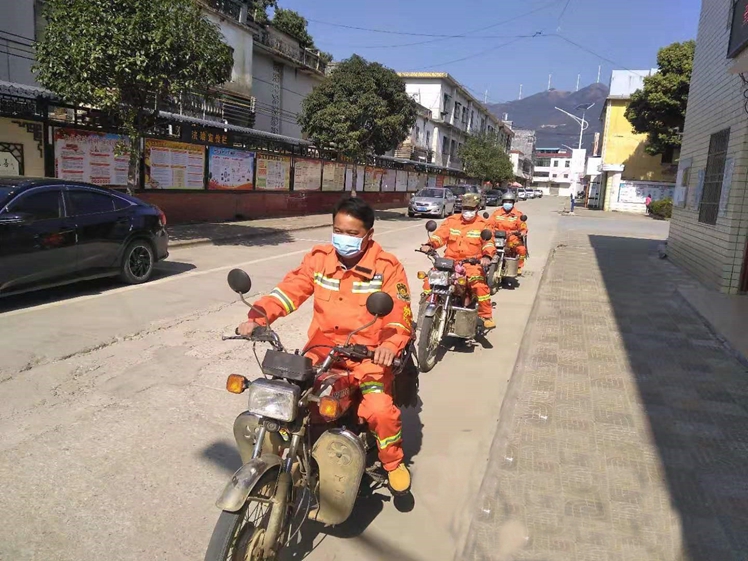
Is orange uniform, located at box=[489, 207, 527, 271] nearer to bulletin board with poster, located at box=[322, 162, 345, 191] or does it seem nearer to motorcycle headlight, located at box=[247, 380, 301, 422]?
motorcycle headlight, located at box=[247, 380, 301, 422]

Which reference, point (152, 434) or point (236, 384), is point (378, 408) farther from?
point (152, 434)

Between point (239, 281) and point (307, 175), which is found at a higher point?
point (307, 175)

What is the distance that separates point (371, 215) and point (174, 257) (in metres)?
9.59

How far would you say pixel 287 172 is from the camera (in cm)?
2266

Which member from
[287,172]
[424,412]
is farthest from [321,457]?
[287,172]

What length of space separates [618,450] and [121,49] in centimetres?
1058

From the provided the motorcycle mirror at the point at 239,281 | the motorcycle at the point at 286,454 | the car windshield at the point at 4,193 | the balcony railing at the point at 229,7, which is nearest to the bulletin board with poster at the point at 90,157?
the car windshield at the point at 4,193

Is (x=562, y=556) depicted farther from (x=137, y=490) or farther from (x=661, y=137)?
(x=661, y=137)

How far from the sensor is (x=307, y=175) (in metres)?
24.3

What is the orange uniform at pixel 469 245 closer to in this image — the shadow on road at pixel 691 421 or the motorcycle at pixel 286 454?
the shadow on road at pixel 691 421

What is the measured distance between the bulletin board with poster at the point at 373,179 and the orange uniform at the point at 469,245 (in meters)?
24.5

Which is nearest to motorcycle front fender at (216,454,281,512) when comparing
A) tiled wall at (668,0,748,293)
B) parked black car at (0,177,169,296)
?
parked black car at (0,177,169,296)

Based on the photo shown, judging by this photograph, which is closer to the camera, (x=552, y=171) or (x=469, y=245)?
(x=469, y=245)

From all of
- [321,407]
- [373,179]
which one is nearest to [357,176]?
[373,179]
